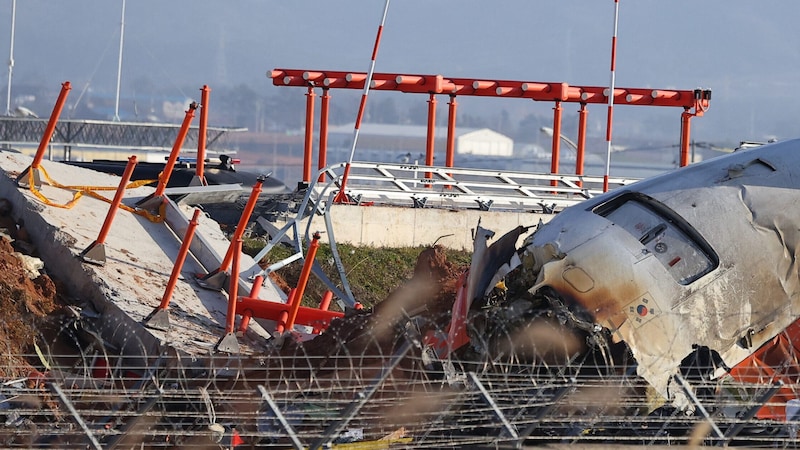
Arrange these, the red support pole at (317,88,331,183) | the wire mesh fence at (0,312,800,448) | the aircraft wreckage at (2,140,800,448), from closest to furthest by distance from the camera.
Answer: the wire mesh fence at (0,312,800,448)
the aircraft wreckage at (2,140,800,448)
the red support pole at (317,88,331,183)

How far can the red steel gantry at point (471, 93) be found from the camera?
22594 mm

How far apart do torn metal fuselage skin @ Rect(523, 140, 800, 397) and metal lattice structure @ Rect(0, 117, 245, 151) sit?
51.5m

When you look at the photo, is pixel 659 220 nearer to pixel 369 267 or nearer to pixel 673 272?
pixel 673 272

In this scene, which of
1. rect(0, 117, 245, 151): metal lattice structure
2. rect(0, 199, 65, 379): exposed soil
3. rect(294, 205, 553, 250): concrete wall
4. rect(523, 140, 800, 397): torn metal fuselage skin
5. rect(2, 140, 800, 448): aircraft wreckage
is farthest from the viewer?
rect(0, 117, 245, 151): metal lattice structure

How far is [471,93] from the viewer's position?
23.5 m

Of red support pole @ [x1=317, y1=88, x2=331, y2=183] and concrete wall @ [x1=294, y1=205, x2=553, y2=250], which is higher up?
red support pole @ [x1=317, y1=88, x2=331, y2=183]

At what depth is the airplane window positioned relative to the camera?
10.5 m

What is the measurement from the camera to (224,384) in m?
11.3

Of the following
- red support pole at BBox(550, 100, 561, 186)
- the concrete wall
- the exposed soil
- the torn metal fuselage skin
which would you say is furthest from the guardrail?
the torn metal fuselage skin

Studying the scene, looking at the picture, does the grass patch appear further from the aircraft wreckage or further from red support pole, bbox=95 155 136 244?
the aircraft wreckage

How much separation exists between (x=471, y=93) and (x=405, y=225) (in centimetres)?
422

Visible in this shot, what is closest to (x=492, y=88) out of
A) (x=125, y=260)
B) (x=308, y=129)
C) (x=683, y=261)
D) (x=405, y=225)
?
(x=308, y=129)

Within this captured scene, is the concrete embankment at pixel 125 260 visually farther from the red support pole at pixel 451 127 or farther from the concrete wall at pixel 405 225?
the red support pole at pixel 451 127

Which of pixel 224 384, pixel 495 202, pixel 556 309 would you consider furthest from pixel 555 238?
pixel 495 202
